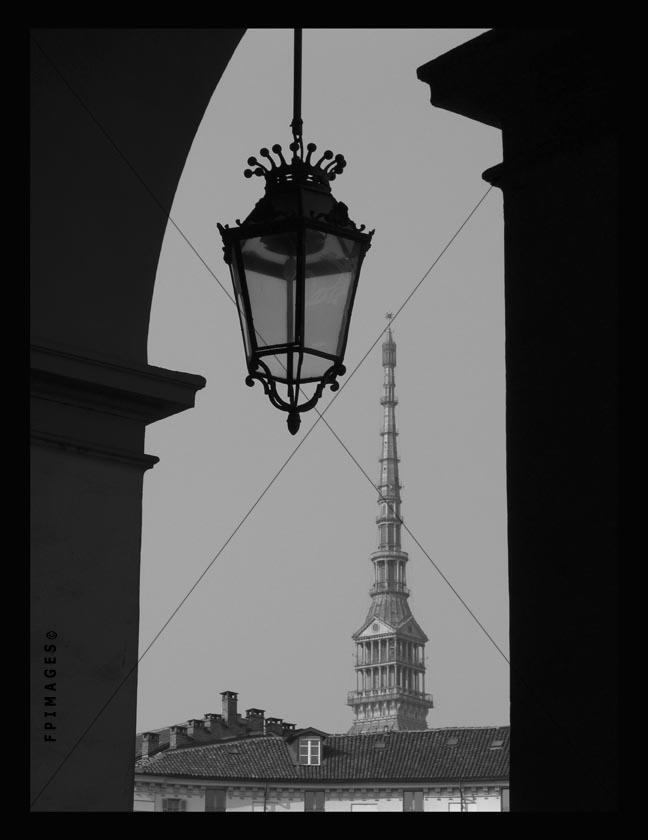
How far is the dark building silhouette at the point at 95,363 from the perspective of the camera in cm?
709

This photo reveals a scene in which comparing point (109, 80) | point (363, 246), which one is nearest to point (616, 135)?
point (363, 246)

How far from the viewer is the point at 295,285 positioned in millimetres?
5555

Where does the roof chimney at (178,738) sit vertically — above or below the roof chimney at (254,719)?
below

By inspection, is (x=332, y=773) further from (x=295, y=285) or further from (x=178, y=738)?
(x=295, y=285)

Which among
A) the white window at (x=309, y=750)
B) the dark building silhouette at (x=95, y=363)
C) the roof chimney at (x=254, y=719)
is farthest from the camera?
the roof chimney at (x=254, y=719)

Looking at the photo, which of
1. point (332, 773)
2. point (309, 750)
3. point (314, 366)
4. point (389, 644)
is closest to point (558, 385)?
point (314, 366)

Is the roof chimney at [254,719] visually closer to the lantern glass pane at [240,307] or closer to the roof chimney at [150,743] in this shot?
the roof chimney at [150,743]

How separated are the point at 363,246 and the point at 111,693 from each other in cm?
262

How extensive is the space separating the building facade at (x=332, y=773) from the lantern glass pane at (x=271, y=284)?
2712 inches

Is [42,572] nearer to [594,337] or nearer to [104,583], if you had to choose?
[104,583]

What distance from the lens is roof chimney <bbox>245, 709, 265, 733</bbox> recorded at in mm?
92938

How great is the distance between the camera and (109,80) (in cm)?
747

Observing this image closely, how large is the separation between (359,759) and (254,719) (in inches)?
615

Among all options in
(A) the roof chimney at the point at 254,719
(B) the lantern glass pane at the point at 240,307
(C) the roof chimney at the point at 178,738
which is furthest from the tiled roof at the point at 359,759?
(B) the lantern glass pane at the point at 240,307
